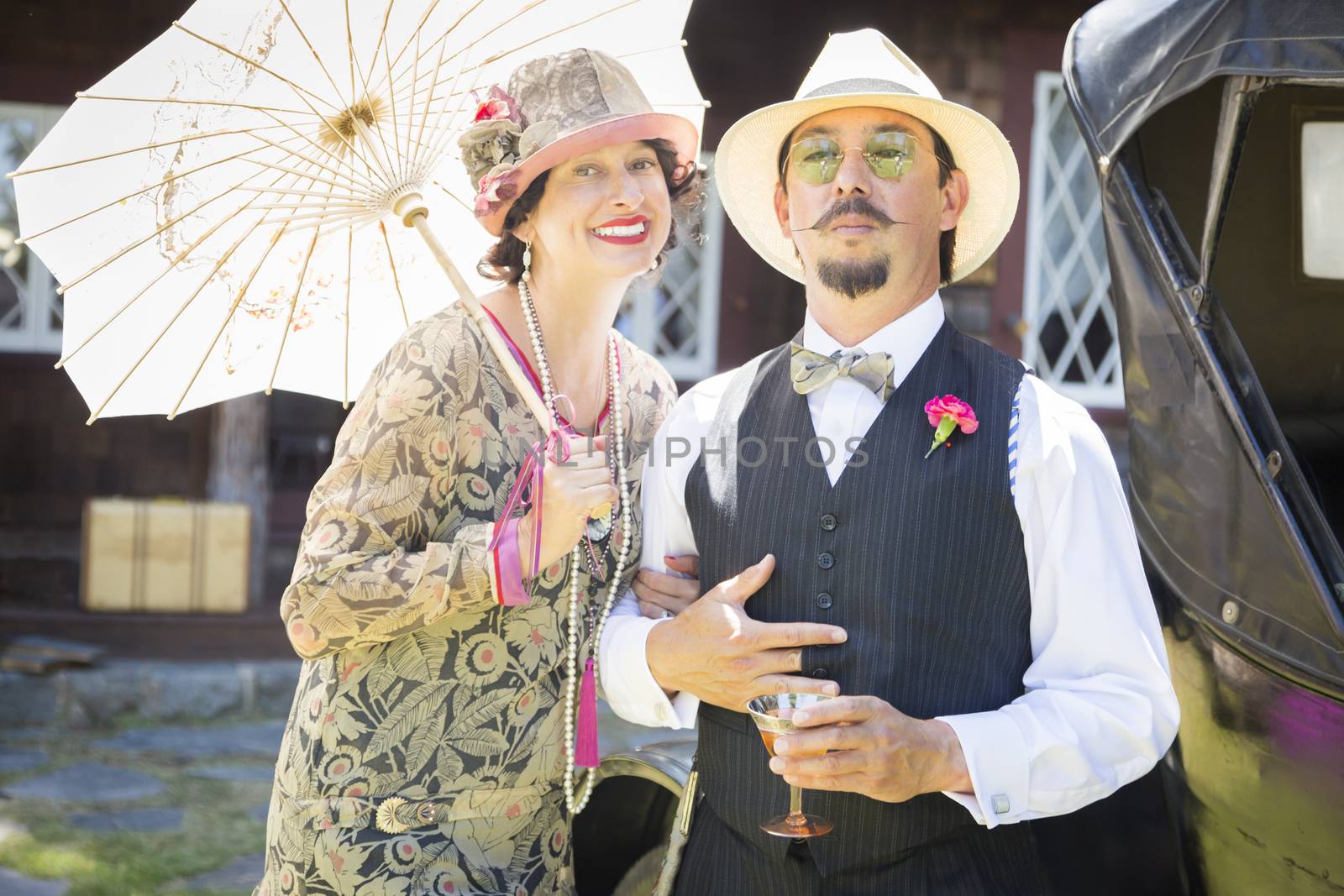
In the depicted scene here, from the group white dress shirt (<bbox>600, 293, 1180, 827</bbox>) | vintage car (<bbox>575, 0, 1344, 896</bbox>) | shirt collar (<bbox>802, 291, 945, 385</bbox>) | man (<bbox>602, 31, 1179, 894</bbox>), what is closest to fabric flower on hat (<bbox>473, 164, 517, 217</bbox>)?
man (<bbox>602, 31, 1179, 894</bbox>)

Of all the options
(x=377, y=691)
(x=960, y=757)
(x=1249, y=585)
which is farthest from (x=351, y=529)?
(x=1249, y=585)

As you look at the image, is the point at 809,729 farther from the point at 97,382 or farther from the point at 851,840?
the point at 97,382

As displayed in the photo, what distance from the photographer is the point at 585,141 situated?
2404mm

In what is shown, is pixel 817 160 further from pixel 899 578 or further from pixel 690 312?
pixel 690 312

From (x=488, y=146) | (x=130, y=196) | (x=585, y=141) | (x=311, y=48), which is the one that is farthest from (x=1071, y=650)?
(x=130, y=196)

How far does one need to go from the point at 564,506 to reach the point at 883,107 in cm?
91

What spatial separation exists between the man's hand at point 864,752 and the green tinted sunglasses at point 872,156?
92 cm

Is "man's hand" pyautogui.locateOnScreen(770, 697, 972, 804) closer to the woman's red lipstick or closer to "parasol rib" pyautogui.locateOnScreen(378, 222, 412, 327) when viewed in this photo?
the woman's red lipstick

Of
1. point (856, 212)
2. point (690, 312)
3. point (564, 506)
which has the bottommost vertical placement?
point (564, 506)

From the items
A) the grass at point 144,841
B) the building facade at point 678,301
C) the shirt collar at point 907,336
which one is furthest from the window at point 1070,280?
the shirt collar at point 907,336

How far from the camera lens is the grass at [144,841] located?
4342 mm

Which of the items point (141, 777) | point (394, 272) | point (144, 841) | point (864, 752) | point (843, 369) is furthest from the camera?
point (141, 777)

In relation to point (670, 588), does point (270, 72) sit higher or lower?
higher

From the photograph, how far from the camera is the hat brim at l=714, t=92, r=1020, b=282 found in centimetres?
227
